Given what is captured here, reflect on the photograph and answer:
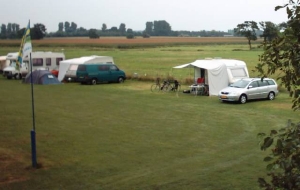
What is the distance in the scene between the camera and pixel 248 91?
23750mm

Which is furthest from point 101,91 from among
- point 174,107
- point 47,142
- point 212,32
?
point 212,32

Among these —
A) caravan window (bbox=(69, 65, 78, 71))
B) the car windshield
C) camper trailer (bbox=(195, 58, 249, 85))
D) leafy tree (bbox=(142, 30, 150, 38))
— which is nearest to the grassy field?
the car windshield

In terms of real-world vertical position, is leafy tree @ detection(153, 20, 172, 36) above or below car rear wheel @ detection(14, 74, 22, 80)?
above

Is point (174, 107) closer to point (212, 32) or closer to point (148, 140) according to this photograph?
point (148, 140)

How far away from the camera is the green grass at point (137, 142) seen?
Result: 10.5 metres

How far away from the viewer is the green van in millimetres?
35219

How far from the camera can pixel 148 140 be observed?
14.6 meters

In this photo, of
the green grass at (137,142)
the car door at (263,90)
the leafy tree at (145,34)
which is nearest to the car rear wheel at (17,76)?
the green grass at (137,142)

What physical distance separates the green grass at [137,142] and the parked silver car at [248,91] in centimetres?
53

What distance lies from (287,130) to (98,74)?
3298 cm

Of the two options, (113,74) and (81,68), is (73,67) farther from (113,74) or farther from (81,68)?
(113,74)

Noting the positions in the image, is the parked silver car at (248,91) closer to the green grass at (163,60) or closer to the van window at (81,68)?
the green grass at (163,60)

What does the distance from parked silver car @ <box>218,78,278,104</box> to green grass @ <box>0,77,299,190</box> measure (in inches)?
20.9

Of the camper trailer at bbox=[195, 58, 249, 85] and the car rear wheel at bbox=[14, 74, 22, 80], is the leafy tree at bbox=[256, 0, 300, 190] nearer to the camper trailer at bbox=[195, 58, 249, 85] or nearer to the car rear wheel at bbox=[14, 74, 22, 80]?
the camper trailer at bbox=[195, 58, 249, 85]
